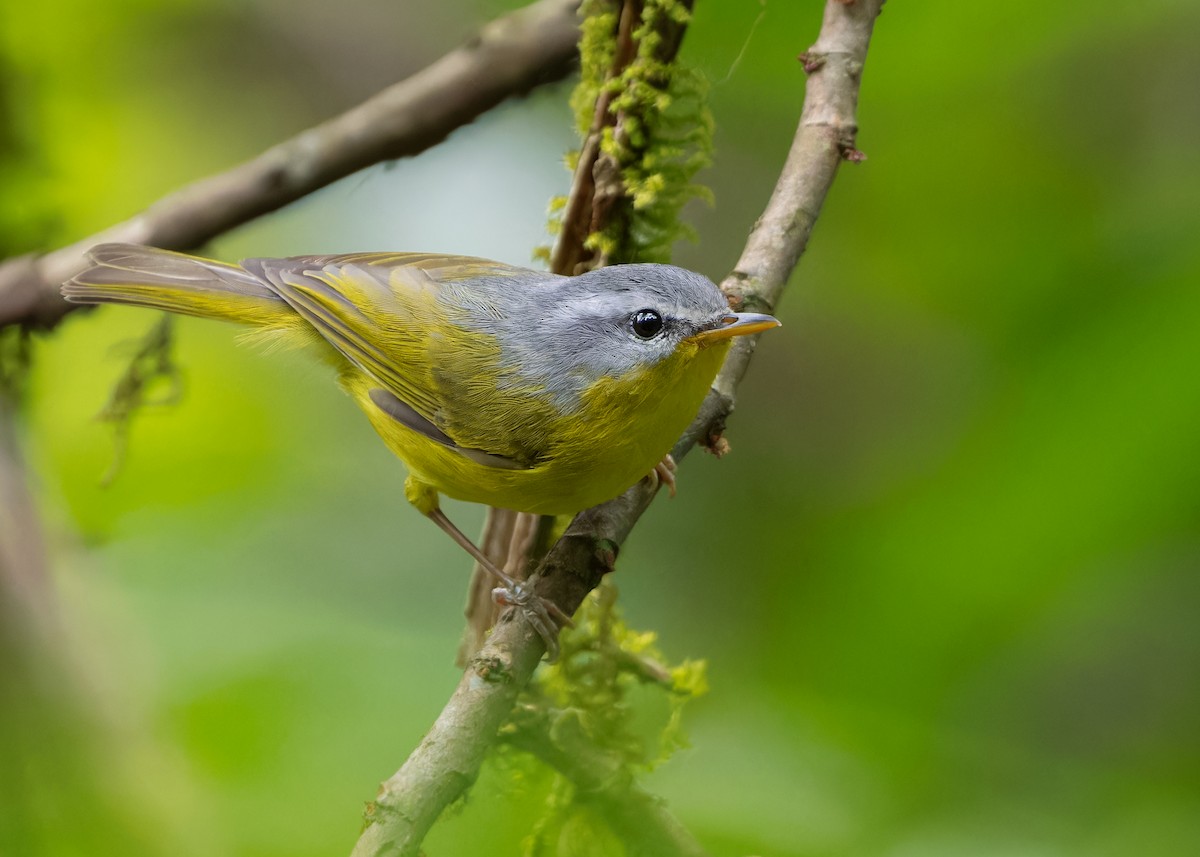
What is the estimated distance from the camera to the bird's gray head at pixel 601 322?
1.76m

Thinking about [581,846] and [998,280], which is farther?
[998,280]

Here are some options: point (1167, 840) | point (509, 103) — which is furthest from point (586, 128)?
point (1167, 840)

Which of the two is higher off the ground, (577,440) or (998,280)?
(998,280)

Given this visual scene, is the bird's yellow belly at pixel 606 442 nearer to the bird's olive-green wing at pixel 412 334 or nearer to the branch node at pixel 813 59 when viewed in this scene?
the bird's olive-green wing at pixel 412 334

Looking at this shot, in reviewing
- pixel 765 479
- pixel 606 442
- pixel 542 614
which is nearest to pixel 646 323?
pixel 606 442

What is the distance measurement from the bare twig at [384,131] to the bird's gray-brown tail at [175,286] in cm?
27

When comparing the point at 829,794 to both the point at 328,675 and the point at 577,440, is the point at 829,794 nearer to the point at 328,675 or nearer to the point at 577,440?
the point at 577,440

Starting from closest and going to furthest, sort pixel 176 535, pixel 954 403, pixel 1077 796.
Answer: pixel 1077 796, pixel 954 403, pixel 176 535

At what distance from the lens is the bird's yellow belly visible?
1.81m

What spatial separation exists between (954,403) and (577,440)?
1122 millimetres

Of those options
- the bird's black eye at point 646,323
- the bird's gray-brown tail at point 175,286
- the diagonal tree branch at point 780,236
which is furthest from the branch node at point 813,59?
the bird's gray-brown tail at point 175,286

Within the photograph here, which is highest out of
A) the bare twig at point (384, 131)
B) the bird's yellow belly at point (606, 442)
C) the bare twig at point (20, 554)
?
the bare twig at point (384, 131)

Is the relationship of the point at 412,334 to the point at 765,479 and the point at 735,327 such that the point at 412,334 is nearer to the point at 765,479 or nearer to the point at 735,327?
the point at 735,327

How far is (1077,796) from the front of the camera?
1865mm
